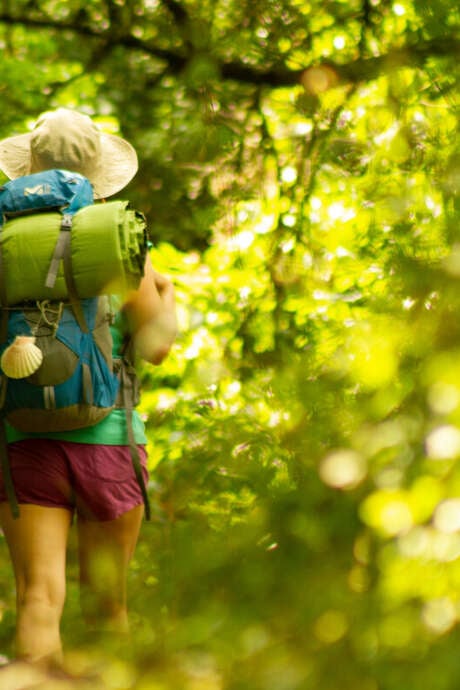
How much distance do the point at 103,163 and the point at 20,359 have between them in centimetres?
73

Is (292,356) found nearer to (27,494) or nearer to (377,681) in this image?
(377,681)

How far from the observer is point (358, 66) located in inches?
85.8

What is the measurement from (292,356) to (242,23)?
2167 millimetres

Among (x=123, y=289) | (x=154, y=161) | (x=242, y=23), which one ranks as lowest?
(x=154, y=161)

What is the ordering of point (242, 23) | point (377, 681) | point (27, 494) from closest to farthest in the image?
point (377, 681) → point (27, 494) → point (242, 23)

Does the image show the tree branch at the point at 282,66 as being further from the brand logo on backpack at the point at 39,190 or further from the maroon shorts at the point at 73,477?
the maroon shorts at the point at 73,477

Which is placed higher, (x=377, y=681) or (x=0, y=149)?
(x=377, y=681)

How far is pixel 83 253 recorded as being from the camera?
219 centimetres

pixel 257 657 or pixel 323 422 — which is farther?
pixel 323 422

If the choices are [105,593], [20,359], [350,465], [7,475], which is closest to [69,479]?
[7,475]

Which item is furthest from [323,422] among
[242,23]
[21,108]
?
[21,108]

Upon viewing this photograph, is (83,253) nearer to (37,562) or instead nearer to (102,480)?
(102,480)

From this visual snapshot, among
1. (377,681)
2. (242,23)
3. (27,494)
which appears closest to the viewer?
(377,681)

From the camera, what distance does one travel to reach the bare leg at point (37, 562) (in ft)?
7.48
